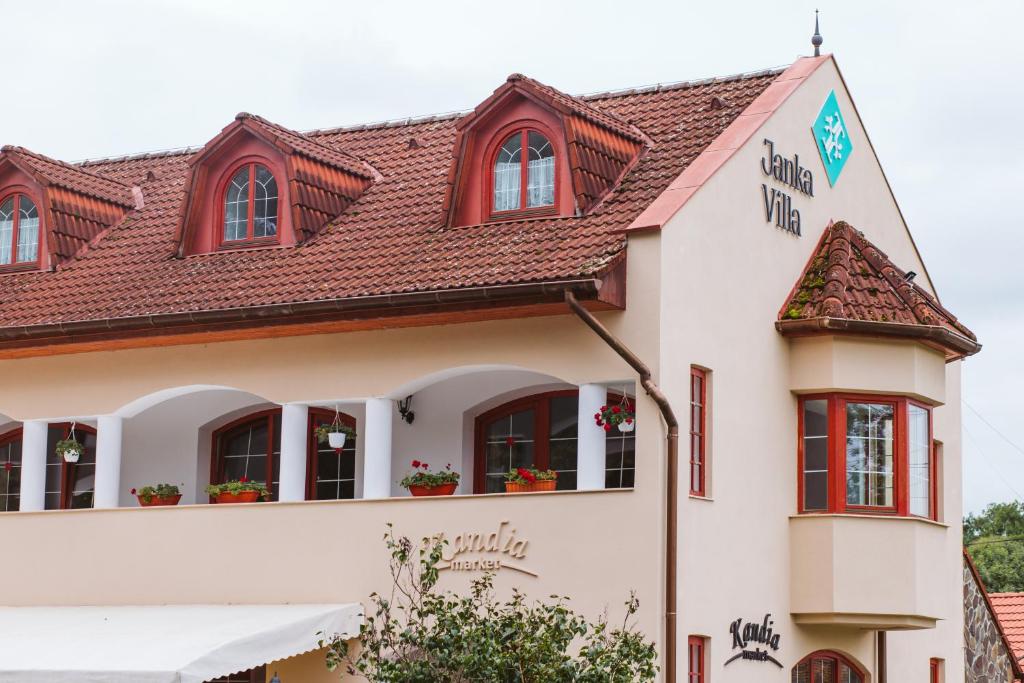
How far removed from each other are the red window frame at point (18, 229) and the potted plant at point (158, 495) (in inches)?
183

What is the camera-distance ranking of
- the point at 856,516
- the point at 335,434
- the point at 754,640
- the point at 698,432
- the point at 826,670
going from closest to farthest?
the point at 698,432
the point at 754,640
the point at 856,516
the point at 335,434
the point at 826,670

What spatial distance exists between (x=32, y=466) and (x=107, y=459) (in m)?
1.45

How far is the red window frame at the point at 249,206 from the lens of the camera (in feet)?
85.7

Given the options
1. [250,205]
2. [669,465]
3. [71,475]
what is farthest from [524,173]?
[71,475]

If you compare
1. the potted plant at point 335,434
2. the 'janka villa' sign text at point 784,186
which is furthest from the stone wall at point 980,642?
the potted plant at point 335,434

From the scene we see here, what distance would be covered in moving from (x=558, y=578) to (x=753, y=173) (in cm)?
607

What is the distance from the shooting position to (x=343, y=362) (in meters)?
23.6

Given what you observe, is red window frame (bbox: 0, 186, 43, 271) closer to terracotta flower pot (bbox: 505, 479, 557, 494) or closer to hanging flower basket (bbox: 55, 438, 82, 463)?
hanging flower basket (bbox: 55, 438, 82, 463)

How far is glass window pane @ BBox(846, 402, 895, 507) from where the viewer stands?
2373cm

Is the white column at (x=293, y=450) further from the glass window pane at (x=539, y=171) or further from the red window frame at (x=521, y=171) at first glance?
the glass window pane at (x=539, y=171)

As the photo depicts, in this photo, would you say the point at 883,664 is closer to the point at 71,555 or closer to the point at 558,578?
the point at 558,578

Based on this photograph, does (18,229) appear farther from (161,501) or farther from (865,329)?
(865,329)

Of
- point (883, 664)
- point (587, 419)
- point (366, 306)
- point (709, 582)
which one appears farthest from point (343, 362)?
point (883, 664)

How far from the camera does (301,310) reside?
22875 mm
